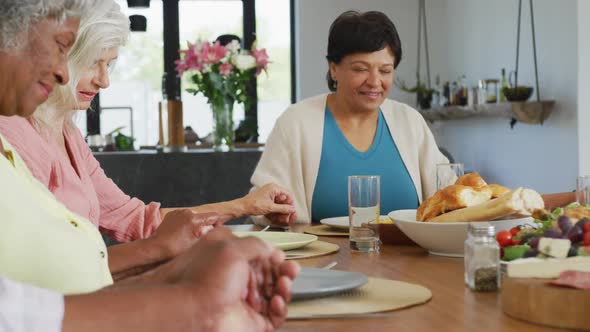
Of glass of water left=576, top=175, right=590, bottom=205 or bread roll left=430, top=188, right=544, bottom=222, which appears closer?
bread roll left=430, top=188, right=544, bottom=222

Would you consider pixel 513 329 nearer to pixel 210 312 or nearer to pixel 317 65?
pixel 210 312

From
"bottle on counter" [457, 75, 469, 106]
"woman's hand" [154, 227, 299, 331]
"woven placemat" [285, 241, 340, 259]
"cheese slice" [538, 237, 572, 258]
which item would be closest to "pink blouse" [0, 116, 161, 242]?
"woven placemat" [285, 241, 340, 259]

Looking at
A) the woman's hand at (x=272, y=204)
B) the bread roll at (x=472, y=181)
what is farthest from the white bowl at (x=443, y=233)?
the woman's hand at (x=272, y=204)

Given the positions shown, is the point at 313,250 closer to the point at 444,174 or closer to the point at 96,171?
the point at 444,174

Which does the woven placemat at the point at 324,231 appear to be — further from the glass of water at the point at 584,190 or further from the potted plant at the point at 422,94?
the potted plant at the point at 422,94

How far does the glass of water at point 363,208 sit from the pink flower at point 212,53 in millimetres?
2281

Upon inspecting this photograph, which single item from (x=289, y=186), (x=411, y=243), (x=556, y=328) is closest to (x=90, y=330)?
(x=556, y=328)

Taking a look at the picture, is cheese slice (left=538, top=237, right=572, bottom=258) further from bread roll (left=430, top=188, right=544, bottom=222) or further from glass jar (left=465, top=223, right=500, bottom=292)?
bread roll (left=430, top=188, right=544, bottom=222)

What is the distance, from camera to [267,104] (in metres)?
8.01

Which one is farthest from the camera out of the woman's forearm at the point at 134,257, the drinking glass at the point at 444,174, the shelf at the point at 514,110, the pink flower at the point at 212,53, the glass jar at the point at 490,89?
the glass jar at the point at 490,89

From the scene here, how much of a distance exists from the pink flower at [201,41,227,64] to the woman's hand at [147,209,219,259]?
2297mm

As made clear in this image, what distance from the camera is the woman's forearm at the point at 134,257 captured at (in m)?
1.53

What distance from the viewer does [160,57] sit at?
782 centimetres

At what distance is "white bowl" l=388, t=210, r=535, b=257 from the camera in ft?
5.12
